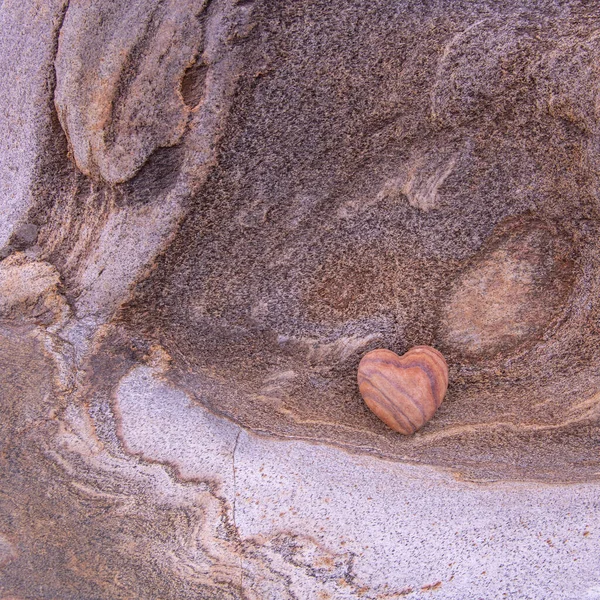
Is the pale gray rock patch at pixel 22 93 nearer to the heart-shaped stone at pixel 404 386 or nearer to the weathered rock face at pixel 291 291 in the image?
the weathered rock face at pixel 291 291

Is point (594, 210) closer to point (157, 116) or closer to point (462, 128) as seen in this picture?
point (462, 128)

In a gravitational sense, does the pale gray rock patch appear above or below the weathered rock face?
above

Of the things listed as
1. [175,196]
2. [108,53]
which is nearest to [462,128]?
[175,196]

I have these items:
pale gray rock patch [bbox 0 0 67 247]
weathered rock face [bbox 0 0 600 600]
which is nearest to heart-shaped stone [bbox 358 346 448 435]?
weathered rock face [bbox 0 0 600 600]

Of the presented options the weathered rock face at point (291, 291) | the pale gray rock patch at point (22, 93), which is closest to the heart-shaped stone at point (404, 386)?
the weathered rock face at point (291, 291)

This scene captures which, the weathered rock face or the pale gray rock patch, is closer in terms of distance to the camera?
the weathered rock face

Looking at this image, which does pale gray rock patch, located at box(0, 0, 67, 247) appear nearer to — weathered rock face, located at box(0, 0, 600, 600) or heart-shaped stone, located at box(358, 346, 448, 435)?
weathered rock face, located at box(0, 0, 600, 600)

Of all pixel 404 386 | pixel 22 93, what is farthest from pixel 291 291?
pixel 22 93
